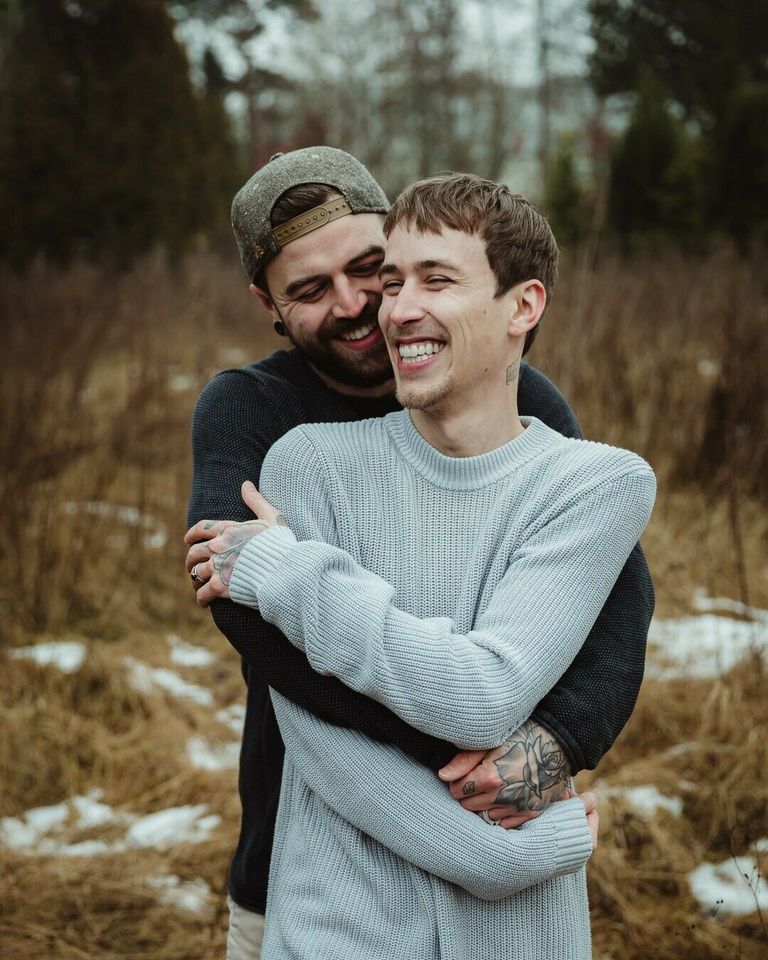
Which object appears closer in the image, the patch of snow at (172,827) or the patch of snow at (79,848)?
the patch of snow at (79,848)

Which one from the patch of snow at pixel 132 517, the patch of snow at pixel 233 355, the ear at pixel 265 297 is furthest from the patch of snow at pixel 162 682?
the patch of snow at pixel 233 355

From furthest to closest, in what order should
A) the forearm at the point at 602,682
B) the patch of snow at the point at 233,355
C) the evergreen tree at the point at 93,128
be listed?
1. the evergreen tree at the point at 93,128
2. the patch of snow at the point at 233,355
3. the forearm at the point at 602,682

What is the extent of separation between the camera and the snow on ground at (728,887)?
2750mm

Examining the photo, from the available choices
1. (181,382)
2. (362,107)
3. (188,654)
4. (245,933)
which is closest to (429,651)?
(245,933)

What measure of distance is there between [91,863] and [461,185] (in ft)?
7.96

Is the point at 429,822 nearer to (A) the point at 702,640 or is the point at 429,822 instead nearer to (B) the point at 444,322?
(B) the point at 444,322

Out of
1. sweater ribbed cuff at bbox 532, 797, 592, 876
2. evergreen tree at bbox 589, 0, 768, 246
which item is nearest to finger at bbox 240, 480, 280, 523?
sweater ribbed cuff at bbox 532, 797, 592, 876

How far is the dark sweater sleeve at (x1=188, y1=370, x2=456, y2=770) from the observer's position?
1441 millimetres

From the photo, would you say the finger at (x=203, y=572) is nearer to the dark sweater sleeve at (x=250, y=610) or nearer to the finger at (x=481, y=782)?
the dark sweater sleeve at (x=250, y=610)

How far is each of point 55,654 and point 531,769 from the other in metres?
3.11

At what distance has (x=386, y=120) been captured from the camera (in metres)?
21.0

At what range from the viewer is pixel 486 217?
161 cm

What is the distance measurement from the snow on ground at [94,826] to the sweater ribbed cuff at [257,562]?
79.0 inches

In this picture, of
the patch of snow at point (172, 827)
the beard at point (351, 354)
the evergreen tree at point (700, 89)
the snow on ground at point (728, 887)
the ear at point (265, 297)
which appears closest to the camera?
the beard at point (351, 354)
